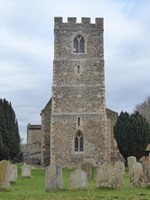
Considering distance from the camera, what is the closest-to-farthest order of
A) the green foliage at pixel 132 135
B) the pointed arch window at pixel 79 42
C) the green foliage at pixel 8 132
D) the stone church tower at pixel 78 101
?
the green foliage at pixel 8 132 < the green foliage at pixel 132 135 < the stone church tower at pixel 78 101 < the pointed arch window at pixel 79 42

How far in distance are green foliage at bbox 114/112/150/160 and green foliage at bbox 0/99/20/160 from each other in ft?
26.1

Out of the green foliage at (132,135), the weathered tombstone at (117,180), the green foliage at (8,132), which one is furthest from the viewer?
the green foliage at (132,135)

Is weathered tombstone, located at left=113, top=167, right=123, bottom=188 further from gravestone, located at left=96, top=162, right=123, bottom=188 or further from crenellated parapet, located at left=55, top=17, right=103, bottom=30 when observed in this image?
crenellated parapet, located at left=55, top=17, right=103, bottom=30

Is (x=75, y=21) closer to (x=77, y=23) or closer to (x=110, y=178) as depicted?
(x=77, y=23)

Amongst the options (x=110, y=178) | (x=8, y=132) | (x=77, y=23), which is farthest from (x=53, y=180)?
(x=77, y=23)

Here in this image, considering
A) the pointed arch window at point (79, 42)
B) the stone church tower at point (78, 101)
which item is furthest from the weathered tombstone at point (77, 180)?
the pointed arch window at point (79, 42)

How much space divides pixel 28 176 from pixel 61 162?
414 inches

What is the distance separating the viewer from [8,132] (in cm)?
3425

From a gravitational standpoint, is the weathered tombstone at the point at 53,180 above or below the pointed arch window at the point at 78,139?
below

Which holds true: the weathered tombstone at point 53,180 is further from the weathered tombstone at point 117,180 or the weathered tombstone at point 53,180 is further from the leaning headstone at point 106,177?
the weathered tombstone at point 117,180

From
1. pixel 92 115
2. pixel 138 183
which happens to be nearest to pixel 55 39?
pixel 92 115

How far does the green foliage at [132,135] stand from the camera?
3381 cm

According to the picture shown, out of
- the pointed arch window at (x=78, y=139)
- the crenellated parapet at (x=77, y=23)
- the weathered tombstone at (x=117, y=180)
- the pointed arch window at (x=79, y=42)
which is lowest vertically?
the weathered tombstone at (x=117, y=180)

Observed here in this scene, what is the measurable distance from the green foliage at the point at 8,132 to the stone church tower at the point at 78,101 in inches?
116
